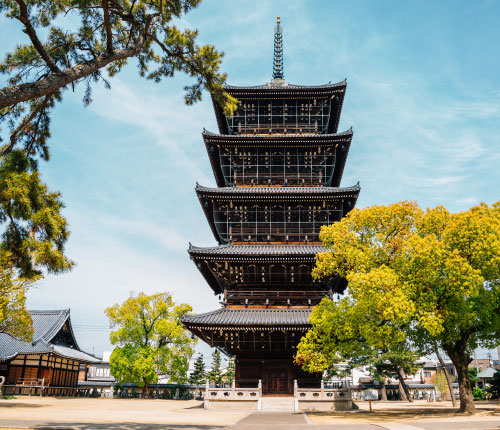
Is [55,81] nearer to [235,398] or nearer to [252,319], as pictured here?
[252,319]

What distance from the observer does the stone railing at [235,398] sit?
24.3m

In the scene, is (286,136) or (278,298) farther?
(286,136)

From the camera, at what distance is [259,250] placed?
2762cm

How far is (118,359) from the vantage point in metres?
43.8

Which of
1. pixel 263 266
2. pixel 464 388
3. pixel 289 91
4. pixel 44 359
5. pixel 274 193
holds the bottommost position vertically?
pixel 464 388

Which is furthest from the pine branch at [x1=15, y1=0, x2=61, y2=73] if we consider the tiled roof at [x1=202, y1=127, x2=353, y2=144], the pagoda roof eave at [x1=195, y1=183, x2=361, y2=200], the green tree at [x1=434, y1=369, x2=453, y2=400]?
the green tree at [x1=434, y1=369, x2=453, y2=400]

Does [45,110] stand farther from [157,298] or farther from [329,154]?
[157,298]

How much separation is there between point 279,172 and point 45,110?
22.3 meters

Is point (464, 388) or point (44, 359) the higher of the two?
point (44, 359)

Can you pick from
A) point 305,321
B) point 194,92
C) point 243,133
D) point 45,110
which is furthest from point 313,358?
point 243,133

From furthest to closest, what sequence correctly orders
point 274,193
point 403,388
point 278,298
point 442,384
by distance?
point 403,388, point 442,384, point 274,193, point 278,298

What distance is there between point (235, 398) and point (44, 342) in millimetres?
26342

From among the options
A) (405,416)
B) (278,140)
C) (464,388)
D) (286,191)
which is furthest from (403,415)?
(278,140)

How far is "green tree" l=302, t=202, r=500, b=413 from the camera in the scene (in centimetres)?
1884
